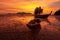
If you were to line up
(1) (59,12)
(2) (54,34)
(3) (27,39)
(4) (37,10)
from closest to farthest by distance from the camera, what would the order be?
(3) (27,39), (2) (54,34), (4) (37,10), (1) (59,12)

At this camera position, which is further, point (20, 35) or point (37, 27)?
point (37, 27)

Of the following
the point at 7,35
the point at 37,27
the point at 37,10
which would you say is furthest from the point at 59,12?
the point at 7,35

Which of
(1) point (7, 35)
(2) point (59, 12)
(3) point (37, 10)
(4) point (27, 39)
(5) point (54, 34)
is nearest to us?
(4) point (27, 39)

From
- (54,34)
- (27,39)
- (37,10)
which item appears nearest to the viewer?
(27,39)

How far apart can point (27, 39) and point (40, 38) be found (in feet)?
5.90

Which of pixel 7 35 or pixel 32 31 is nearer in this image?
pixel 7 35

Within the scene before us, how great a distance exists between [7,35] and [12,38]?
5.51 ft

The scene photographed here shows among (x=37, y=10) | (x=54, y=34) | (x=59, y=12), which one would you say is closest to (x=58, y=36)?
(x=54, y=34)

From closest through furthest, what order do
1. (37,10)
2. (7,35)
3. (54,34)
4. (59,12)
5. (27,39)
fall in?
(27,39) → (7,35) → (54,34) → (37,10) → (59,12)

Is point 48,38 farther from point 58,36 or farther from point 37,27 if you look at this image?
point 37,27

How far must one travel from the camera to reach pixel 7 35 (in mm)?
23250

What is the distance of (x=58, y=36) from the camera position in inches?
933

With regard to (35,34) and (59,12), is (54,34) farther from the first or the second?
(59,12)

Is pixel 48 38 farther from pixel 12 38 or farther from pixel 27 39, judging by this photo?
pixel 12 38
